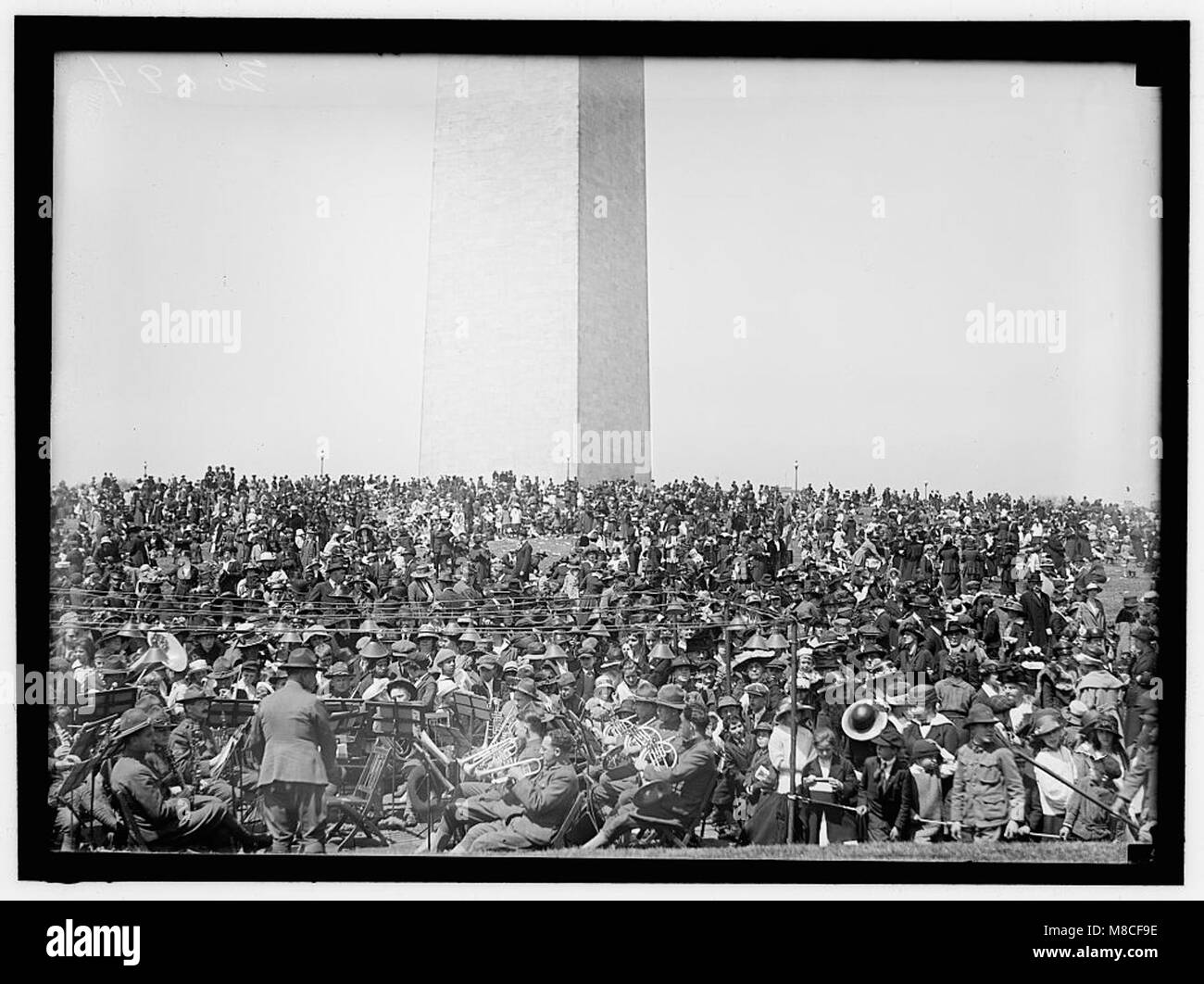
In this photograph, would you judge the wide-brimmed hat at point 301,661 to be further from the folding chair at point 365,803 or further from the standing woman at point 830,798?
the standing woman at point 830,798

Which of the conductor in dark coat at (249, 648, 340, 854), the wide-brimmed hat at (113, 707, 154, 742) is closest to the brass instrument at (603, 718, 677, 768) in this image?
the conductor in dark coat at (249, 648, 340, 854)

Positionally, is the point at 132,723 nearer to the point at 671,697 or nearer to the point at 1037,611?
the point at 671,697

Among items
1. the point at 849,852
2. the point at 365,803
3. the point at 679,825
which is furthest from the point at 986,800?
the point at 365,803

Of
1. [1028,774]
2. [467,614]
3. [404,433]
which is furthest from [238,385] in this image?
[1028,774]

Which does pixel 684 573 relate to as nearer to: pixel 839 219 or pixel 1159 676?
pixel 839 219

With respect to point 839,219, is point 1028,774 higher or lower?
lower

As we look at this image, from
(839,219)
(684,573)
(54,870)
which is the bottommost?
(54,870)
